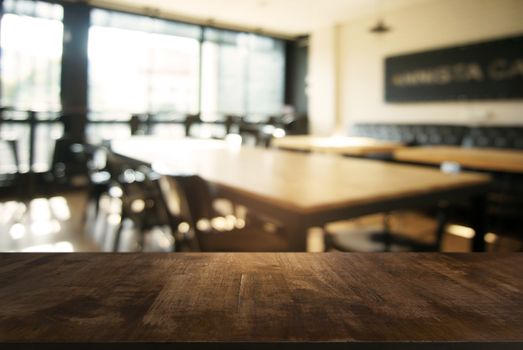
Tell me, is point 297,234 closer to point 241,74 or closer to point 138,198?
point 138,198

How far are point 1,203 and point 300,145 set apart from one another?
12.5 feet

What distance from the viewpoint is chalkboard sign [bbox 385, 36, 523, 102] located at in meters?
5.35

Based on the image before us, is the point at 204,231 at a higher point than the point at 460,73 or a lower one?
lower

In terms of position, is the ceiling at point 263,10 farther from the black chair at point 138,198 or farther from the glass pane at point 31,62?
the black chair at point 138,198

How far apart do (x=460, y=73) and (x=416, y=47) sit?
952mm

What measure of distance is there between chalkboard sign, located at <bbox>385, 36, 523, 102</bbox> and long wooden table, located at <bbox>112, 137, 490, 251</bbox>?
407cm

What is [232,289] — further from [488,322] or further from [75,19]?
[75,19]

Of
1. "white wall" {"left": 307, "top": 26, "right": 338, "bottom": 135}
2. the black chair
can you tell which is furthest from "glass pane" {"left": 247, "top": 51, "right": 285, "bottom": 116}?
the black chair

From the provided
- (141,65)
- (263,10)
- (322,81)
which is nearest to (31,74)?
(141,65)

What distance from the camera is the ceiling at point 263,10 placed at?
6480mm

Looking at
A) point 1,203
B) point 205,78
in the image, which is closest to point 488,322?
point 1,203

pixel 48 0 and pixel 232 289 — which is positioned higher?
pixel 48 0

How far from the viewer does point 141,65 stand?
271 inches

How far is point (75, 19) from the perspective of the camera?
6098mm
